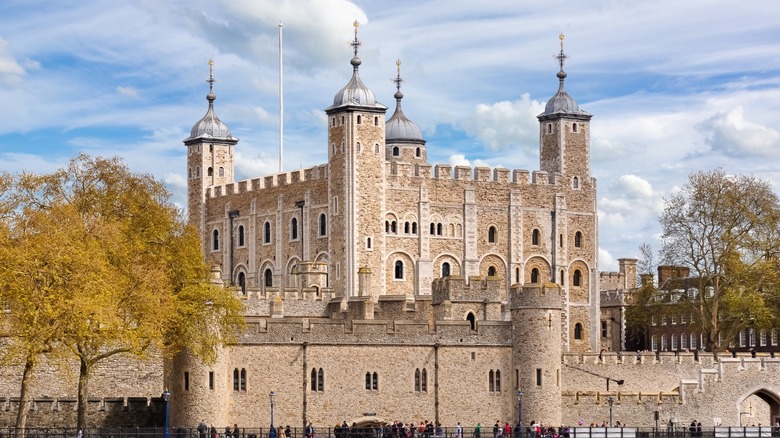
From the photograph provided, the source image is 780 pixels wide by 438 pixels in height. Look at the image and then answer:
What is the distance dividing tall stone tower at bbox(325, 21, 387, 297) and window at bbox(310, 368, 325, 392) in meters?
26.8

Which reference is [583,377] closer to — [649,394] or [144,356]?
[649,394]

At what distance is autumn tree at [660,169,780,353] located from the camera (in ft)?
313

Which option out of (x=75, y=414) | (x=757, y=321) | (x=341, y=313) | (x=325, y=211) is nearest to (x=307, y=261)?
(x=325, y=211)

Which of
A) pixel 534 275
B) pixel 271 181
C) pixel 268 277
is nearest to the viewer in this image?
pixel 534 275

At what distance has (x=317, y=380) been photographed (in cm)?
7300

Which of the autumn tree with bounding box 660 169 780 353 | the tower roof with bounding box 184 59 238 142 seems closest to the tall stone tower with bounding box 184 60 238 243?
the tower roof with bounding box 184 59 238 142

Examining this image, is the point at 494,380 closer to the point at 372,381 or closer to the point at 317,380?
the point at 372,381

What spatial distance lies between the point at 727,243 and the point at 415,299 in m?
19.8

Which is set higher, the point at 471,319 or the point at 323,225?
the point at 323,225

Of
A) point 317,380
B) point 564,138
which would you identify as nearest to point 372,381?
point 317,380

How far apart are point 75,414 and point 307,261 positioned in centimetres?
3125

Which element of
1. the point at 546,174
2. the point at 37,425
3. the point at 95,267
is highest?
the point at 546,174

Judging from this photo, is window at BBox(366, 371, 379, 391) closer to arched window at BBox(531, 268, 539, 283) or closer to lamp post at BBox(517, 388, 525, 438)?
lamp post at BBox(517, 388, 525, 438)

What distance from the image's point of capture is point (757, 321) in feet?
316
